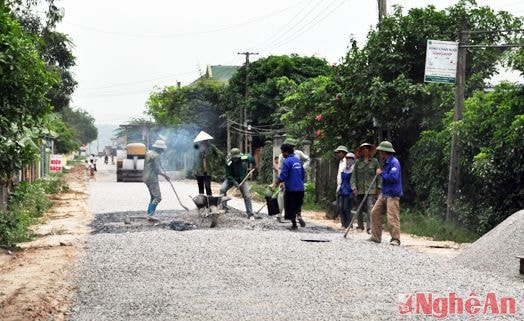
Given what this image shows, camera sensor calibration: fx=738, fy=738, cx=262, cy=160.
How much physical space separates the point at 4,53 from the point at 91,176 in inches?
1599

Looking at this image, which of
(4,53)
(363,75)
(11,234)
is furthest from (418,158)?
(4,53)

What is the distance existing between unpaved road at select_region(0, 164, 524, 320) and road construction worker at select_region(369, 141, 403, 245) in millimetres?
388

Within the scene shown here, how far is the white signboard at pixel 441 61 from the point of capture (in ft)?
50.3

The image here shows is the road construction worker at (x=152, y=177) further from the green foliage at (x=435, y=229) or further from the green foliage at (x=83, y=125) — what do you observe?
the green foliage at (x=83, y=125)

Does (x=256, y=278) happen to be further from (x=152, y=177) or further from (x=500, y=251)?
(x=152, y=177)

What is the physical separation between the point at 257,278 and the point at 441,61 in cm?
824

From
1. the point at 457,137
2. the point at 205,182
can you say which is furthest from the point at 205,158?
the point at 457,137

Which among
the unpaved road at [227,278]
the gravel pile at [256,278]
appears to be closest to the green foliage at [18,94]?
the unpaved road at [227,278]

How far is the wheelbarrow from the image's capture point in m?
15.2

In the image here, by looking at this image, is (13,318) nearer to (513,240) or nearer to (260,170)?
(513,240)

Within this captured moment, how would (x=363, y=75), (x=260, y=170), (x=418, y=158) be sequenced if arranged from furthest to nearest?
(x=260, y=170), (x=363, y=75), (x=418, y=158)

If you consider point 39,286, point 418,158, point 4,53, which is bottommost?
point 39,286

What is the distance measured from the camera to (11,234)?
1355cm

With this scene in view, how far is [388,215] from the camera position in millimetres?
12805
